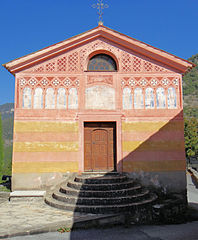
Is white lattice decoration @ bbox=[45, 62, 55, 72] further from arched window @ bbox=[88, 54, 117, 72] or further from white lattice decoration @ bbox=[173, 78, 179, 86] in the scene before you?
Answer: white lattice decoration @ bbox=[173, 78, 179, 86]

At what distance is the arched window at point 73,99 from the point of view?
33.7 feet

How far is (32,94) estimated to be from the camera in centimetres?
1024

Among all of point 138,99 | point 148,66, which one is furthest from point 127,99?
point 148,66

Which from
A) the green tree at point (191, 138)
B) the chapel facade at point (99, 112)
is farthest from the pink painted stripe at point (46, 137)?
the green tree at point (191, 138)

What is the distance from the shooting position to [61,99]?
10289 mm

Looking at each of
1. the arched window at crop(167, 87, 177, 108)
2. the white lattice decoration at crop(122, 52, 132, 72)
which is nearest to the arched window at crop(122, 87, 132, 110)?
the white lattice decoration at crop(122, 52, 132, 72)

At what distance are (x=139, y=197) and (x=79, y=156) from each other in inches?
124

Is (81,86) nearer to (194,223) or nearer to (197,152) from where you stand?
(194,223)

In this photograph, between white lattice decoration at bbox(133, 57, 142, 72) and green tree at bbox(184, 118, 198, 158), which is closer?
white lattice decoration at bbox(133, 57, 142, 72)

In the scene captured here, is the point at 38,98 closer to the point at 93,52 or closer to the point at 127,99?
the point at 93,52

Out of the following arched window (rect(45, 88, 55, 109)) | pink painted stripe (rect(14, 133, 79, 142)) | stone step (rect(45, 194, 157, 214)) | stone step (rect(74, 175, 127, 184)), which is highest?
arched window (rect(45, 88, 55, 109))

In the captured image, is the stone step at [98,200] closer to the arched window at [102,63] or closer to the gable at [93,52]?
the gable at [93,52]

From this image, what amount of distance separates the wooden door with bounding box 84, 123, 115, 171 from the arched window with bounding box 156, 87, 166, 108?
95.5 inches

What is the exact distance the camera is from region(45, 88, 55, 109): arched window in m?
10.2
